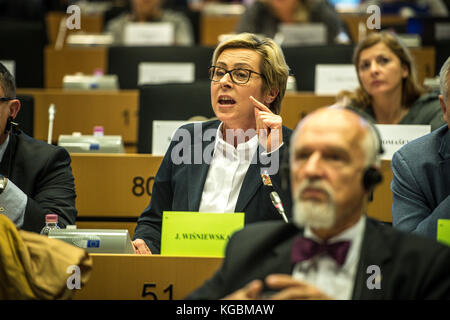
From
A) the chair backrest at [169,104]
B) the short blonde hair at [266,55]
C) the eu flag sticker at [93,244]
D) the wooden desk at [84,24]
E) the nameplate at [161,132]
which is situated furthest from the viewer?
the wooden desk at [84,24]

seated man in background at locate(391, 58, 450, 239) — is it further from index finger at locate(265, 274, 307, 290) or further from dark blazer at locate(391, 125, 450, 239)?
index finger at locate(265, 274, 307, 290)

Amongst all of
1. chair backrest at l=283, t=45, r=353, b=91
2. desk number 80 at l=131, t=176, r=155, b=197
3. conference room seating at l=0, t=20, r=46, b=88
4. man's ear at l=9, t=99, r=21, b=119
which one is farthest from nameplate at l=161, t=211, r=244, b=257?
conference room seating at l=0, t=20, r=46, b=88

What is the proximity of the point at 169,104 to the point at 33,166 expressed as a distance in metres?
0.99

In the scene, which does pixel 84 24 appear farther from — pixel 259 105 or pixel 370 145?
pixel 370 145

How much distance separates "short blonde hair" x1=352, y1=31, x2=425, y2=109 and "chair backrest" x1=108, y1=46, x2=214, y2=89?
1139 mm

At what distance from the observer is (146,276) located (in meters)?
2.14

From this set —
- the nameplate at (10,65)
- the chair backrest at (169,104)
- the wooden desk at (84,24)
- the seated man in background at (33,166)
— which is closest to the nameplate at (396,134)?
the chair backrest at (169,104)

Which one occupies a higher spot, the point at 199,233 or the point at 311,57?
the point at 311,57

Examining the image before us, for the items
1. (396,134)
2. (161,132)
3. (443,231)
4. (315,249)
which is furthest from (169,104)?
(315,249)

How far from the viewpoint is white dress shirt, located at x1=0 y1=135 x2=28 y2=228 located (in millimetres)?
2514

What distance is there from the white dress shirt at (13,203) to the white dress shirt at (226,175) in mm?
635

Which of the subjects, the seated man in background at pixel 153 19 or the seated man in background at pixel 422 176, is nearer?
the seated man in background at pixel 422 176

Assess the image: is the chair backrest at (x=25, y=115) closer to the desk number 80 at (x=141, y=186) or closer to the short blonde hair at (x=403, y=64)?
the desk number 80 at (x=141, y=186)

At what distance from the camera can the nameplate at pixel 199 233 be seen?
225cm
